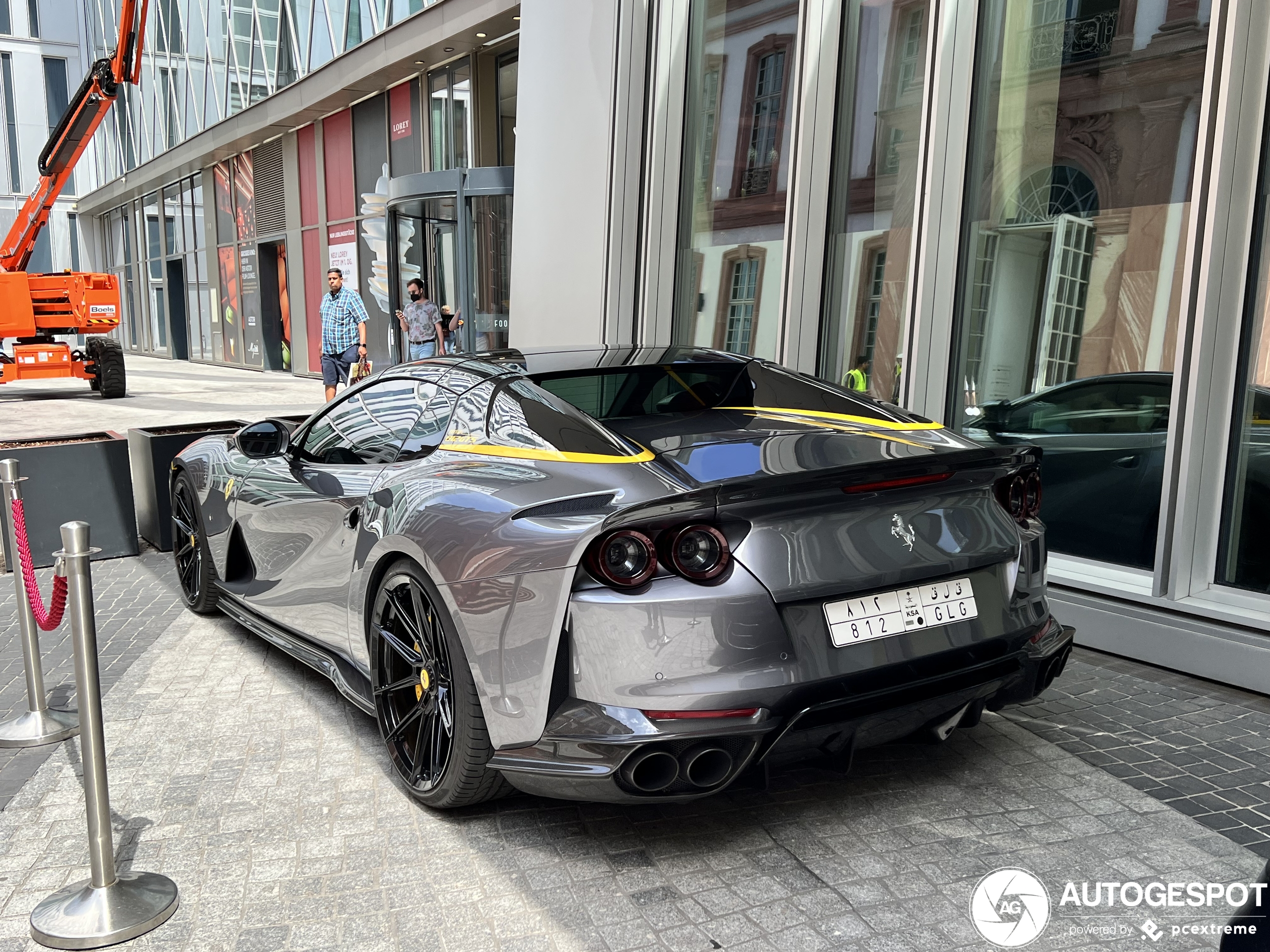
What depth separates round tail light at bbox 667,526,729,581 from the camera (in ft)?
8.61

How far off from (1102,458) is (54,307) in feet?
64.5

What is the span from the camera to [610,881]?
2.83 m

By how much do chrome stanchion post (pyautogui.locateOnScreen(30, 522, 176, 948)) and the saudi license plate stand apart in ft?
6.25

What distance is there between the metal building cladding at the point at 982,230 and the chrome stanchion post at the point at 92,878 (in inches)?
145

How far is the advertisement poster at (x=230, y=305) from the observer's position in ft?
91.5

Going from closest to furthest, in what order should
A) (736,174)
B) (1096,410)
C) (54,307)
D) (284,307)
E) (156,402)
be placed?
(1096,410)
(736,174)
(156,402)
(54,307)
(284,307)

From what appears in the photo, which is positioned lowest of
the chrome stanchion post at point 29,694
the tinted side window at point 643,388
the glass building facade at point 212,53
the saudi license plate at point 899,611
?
the chrome stanchion post at point 29,694

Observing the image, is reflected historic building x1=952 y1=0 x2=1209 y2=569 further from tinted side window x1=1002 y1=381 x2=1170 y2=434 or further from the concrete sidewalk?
the concrete sidewalk

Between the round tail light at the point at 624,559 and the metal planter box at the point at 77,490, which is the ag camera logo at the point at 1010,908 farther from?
the metal planter box at the point at 77,490

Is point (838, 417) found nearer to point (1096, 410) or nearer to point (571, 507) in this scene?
point (571, 507)

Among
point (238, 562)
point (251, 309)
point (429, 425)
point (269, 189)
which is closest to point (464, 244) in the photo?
point (238, 562)

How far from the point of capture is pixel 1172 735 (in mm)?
3869

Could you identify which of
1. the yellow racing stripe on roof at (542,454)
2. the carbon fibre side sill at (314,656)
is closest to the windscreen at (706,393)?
the yellow racing stripe on roof at (542,454)

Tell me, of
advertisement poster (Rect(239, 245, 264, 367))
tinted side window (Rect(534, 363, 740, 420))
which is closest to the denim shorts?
tinted side window (Rect(534, 363, 740, 420))
